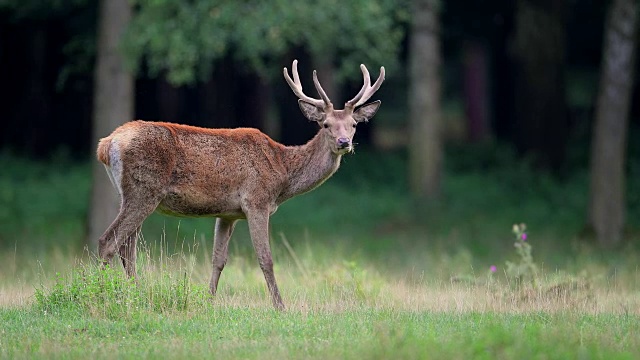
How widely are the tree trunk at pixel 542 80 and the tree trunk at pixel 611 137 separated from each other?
186 inches

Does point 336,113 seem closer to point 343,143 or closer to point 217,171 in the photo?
point 343,143

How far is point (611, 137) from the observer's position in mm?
18078

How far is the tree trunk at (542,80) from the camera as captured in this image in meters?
22.8

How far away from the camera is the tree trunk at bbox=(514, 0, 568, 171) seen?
22.8 meters

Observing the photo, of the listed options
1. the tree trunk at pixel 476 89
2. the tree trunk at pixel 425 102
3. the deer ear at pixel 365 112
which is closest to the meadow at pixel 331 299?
the tree trunk at pixel 425 102

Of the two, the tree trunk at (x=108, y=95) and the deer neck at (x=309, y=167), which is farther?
the tree trunk at (x=108, y=95)

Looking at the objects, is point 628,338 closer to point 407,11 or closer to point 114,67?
point 114,67

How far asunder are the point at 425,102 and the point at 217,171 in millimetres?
10004

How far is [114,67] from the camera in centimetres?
1697

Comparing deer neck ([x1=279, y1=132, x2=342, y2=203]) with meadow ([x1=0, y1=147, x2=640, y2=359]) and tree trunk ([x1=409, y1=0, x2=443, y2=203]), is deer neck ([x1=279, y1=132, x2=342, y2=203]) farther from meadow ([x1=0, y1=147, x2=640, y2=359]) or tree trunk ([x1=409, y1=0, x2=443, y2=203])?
tree trunk ([x1=409, y1=0, x2=443, y2=203])

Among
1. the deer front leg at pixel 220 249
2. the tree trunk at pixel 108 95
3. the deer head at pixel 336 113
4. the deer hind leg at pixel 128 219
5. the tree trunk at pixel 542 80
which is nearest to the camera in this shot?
the deer hind leg at pixel 128 219

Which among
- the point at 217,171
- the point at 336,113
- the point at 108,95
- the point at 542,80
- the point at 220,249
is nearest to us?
the point at 217,171

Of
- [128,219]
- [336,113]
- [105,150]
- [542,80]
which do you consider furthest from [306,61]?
[128,219]

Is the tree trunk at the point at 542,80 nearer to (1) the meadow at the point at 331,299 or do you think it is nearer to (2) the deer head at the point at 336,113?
(1) the meadow at the point at 331,299
